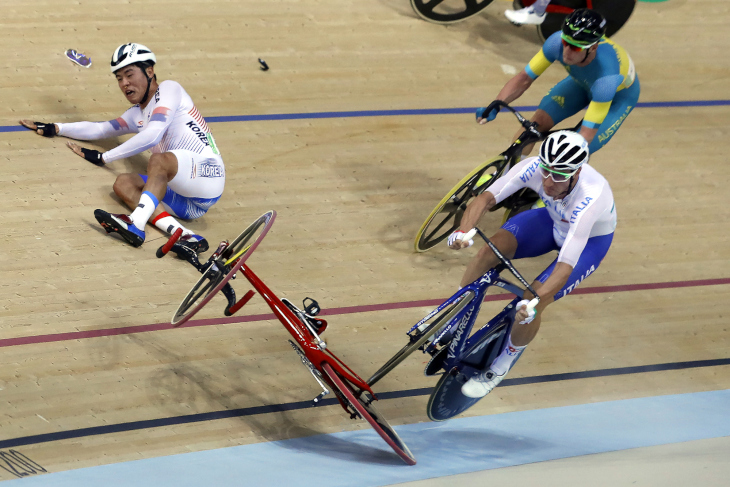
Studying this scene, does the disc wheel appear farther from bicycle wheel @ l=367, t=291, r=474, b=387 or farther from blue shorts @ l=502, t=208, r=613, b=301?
bicycle wheel @ l=367, t=291, r=474, b=387

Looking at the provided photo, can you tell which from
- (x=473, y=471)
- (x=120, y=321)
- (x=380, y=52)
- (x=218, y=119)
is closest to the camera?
(x=473, y=471)

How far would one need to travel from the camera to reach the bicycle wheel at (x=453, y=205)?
3740 millimetres

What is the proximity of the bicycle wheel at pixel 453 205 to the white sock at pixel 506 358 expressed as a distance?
3.28 ft

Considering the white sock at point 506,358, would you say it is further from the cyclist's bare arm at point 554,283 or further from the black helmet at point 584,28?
the black helmet at point 584,28

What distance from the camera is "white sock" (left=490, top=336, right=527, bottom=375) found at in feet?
9.65

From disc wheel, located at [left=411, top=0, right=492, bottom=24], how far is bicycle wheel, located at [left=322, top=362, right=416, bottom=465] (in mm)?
4007

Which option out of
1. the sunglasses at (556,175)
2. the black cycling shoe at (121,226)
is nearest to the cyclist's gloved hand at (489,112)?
the sunglasses at (556,175)

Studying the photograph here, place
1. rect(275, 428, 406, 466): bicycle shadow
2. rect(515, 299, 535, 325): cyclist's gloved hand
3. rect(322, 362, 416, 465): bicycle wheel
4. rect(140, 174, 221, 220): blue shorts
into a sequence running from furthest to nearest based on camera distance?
rect(140, 174, 221, 220): blue shorts
rect(275, 428, 406, 466): bicycle shadow
rect(322, 362, 416, 465): bicycle wheel
rect(515, 299, 535, 325): cyclist's gloved hand

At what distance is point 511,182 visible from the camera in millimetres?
2852

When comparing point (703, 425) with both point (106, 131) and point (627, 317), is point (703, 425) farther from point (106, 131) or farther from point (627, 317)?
point (106, 131)

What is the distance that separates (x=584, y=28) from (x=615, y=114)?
2.08 ft

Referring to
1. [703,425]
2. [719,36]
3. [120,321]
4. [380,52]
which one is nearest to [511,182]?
[703,425]

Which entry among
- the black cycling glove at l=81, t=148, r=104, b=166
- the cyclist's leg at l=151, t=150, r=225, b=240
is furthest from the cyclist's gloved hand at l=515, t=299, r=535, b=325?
the black cycling glove at l=81, t=148, r=104, b=166

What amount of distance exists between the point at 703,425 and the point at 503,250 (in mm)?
1235
